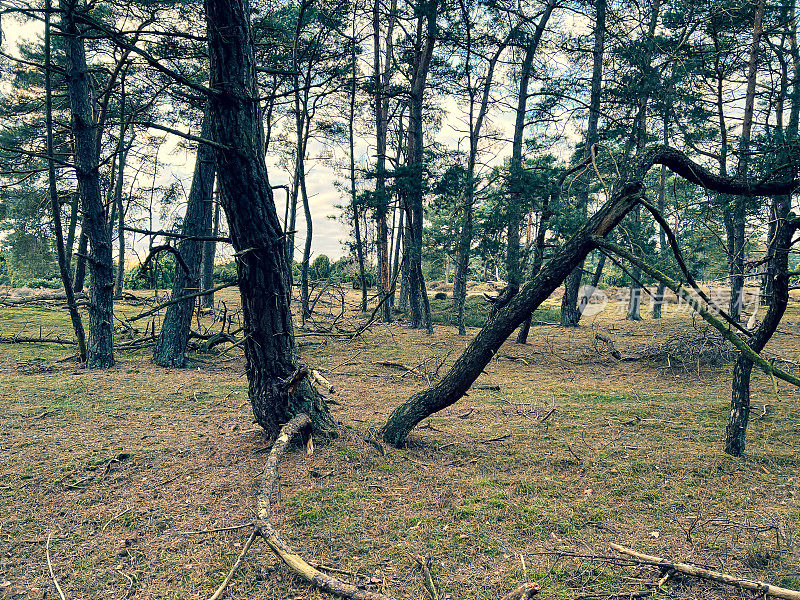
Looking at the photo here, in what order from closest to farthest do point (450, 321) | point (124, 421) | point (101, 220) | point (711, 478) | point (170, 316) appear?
point (711, 478), point (124, 421), point (101, 220), point (170, 316), point (450, 321)

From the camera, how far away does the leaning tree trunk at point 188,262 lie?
786cm

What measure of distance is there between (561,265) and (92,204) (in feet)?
24.8

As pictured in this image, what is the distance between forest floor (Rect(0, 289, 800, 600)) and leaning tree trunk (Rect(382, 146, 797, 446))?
615mm

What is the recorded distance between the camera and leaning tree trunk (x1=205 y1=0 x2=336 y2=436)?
3369mm

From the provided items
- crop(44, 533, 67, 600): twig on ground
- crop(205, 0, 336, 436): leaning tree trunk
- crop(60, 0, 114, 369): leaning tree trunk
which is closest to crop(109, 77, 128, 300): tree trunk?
crop(60, 0, 114, 369): leaning tree trunk

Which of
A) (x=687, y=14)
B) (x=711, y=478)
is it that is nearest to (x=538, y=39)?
(x=687, y=14)

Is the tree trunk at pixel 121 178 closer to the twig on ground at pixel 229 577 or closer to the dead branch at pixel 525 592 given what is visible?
the twig on ground at pixel 229 577

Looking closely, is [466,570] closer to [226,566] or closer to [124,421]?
[226,566]

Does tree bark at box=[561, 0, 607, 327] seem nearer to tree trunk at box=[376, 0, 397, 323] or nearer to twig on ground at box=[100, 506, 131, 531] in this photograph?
tree trunk at box=[376, 0, 397, 323]

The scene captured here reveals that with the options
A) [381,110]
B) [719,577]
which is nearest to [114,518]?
[719,577]

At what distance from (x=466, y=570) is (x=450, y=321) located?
1477 centimetres

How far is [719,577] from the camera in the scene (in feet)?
8.23

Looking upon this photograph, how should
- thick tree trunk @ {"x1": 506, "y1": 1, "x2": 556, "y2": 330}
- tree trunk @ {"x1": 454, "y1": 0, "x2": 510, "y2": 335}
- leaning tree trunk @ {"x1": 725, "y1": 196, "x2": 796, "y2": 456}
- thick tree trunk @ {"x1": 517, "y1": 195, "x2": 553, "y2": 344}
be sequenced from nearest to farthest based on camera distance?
leaning tree trunk @ {"x1": 725, "y1": 196, "x2": 796, "y2": 456} → thick tree trunk @ {"x1": 517, "y1": 195, "x2": 553, "y2": 344} → thick tree trunk @ {"x1": 506, "y1": 1, "x2": 556, "y2": 330} → tree trunk @ {"x1": 454, "y1": 0, "x2": 510, "y2": 335}

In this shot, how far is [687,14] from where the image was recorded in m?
11.7
